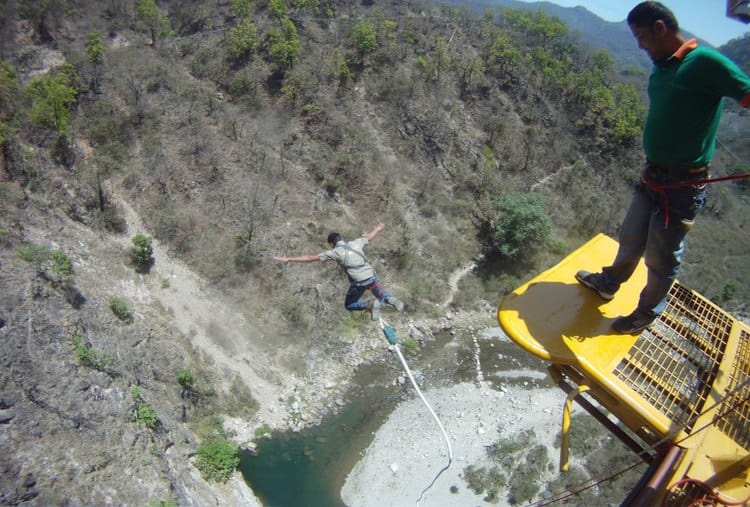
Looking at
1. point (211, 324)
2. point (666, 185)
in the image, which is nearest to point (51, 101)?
point (211, 324)

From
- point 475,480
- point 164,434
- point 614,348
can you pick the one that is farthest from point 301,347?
point 614,348

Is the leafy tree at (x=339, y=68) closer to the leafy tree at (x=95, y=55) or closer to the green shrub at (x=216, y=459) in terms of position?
the leafy tree at (x=95, y=55)

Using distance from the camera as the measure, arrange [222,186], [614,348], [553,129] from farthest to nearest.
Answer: [553,129]
[222,186]
[614,348]

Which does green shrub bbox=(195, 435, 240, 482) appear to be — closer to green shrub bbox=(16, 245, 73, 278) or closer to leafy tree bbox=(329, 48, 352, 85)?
green shrub bbox=(16, 245, 73, 278)

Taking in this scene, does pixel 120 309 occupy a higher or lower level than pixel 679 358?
lower

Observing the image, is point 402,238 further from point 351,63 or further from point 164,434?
point 164,434

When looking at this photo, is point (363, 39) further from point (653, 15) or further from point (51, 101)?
point (653, 15)

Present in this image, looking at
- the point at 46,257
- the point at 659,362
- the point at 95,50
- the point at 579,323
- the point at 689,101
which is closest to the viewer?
the point at 689,101

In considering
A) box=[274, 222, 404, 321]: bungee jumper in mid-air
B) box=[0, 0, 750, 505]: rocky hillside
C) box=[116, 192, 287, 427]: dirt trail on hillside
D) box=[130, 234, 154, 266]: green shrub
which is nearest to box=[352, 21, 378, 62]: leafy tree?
box=[0, 0, 750, 505]: rocky hillside
